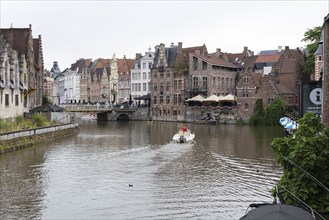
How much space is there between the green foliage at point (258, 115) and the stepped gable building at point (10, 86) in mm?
35537

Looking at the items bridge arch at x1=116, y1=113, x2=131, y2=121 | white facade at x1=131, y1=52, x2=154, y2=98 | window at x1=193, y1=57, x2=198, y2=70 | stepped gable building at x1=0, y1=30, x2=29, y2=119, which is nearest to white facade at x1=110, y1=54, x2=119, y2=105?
white facade at x1=131, y1=52, x2=154, y2=98

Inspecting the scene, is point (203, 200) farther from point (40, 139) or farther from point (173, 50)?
point (173, 50)

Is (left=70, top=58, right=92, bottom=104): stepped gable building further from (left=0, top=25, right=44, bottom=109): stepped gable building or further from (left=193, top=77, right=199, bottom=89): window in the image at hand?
(left=0, top=25, right=44, bottom=109): stepped gable building

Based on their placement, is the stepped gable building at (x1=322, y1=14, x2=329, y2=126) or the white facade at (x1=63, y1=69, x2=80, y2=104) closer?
the stepped gable building at (x1=322, y1=14, x2=329, y2=126)

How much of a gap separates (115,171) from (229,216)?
11393mm

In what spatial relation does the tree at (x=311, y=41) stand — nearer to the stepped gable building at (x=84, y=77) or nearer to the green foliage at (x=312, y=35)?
the green foliage at (x=312, y=35)

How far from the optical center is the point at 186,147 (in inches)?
1594

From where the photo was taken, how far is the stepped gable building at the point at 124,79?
112688mm

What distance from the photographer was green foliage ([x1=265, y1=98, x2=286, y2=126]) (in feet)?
230

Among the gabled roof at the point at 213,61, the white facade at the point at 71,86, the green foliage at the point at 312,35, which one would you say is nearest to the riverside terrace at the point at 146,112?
the gabled roof at the point at 213,61

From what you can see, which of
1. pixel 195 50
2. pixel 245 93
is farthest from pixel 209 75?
pixel 195 50

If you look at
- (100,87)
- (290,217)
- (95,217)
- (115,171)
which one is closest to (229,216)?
(95,217)

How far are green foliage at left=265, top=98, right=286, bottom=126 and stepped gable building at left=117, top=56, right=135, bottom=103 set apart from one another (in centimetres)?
4575

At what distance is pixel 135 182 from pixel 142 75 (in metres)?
81.3
